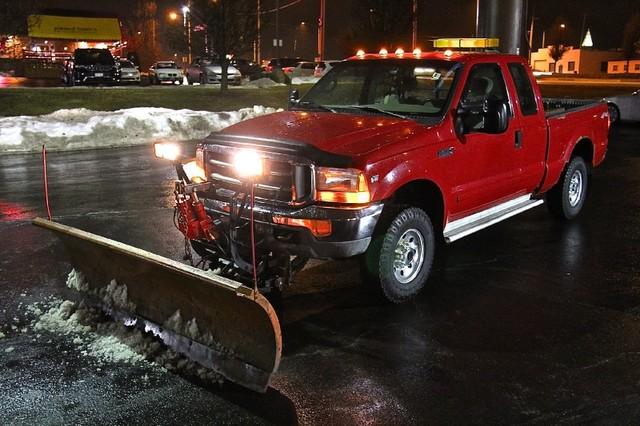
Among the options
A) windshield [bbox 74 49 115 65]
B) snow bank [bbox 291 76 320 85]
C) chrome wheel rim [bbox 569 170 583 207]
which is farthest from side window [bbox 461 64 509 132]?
snow bank [bbox 291 76 320 85]

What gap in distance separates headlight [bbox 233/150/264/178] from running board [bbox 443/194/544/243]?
6.19 ft

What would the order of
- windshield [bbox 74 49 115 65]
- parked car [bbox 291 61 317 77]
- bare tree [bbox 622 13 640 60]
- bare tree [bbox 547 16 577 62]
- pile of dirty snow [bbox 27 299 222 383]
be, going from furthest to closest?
bare tree [bbox 547 16 577 62]
bare tree [bbox 622 13 640 60]
parked car [bbox 291 61 317 77]
windshield [bbox 74 49 115 65]
pile of dirty snow [bbox 27 299 222 383]

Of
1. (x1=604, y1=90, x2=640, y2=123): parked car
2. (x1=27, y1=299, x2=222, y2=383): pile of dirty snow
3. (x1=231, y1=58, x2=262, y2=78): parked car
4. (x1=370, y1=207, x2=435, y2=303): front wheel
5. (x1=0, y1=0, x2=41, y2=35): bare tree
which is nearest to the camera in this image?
(x1=27, y1=299, x2=222, y2=383): pile of dirty snow

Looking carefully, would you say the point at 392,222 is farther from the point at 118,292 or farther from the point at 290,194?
the point at 118,292

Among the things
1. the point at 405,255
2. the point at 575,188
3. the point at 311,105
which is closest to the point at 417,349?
the point at 405,255

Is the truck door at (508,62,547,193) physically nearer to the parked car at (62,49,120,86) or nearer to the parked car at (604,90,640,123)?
the parked car at (604,90,640,123)

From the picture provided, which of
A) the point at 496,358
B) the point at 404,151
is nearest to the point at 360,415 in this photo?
the point at 496,358

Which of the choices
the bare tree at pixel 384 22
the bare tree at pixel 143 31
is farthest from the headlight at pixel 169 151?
the bare tree at pixel 143 31

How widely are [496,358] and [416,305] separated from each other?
1164 mm

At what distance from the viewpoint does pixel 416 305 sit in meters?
5.86

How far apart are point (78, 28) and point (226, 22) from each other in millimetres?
27929

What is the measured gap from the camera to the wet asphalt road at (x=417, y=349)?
406 cm

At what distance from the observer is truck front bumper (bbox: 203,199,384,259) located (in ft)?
17.0

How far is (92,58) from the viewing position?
32.5 m
